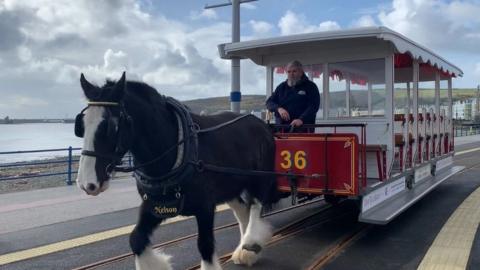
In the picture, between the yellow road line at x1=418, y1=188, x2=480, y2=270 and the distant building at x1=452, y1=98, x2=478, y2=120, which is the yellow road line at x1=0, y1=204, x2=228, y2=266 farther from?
the distant building at x1=452, y1=98, x2=478, y2=120

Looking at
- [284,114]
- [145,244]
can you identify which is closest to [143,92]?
[145,244]

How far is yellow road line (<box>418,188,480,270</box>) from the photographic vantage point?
17.1 feet

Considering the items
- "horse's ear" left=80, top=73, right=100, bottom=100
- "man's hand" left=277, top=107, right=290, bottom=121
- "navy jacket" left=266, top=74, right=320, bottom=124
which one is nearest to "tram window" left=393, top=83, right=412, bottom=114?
"navy jacket" left=266, top=74, right=320, bottom=124

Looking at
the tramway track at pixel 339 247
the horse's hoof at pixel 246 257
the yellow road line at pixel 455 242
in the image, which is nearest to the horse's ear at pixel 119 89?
the horse's hoof at pixel 246 257

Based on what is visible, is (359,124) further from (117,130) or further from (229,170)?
A: (117,130)

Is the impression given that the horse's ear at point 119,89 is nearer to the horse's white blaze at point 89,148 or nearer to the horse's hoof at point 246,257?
the horse's white blaze at point 89,148

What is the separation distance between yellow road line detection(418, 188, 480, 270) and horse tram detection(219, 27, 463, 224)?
2.08ft

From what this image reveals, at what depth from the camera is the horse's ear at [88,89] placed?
3653 mm

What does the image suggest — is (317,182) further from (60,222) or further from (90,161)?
(60,222)

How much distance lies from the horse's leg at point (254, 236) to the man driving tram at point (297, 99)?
4.73ft

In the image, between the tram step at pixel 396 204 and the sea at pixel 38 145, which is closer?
the tram step at pixel 396 204

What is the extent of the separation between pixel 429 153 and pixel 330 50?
3.78 metres

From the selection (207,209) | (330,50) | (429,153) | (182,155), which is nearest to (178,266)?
(207,209)

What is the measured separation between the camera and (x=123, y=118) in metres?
3.68
